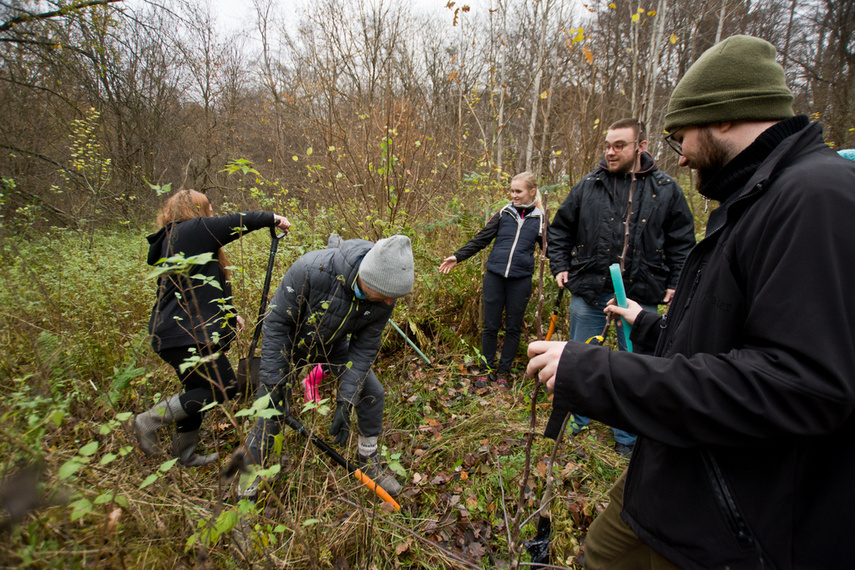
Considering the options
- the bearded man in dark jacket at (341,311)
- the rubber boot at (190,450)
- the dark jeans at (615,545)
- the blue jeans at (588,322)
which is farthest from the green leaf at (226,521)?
the blue jeans at (588,322)

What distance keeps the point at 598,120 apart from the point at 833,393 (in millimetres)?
4473

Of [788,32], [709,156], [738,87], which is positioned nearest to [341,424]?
[709,156]

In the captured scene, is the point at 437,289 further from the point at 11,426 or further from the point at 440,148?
the point at 11,426

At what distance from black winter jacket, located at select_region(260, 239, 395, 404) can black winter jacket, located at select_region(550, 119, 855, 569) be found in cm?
175

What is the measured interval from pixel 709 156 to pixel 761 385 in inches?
28.3

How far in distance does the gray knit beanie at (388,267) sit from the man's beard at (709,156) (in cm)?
143

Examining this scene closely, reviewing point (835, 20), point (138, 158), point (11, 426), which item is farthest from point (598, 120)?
point (138, 158)

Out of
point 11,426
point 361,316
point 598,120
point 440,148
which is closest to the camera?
point 11,426

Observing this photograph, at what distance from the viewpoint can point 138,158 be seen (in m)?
12.1

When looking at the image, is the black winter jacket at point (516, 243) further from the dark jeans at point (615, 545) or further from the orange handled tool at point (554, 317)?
the dark jeans at point (615, 545)

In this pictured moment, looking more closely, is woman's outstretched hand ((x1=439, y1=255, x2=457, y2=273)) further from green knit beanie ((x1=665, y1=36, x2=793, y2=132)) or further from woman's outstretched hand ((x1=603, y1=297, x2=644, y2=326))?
green knit beanie ((x1=665, y1=36, x2=793, y2=132))

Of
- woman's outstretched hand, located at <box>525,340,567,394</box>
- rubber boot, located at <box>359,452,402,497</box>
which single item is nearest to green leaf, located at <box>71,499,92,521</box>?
woman's outstretched hand, located at <box>525,340,567,394</box>

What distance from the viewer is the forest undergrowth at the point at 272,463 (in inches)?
46.8

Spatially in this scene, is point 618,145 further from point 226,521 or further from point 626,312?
point 226,521
